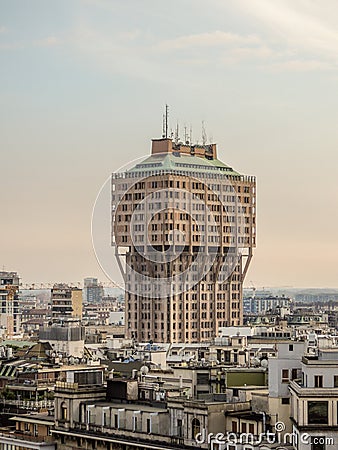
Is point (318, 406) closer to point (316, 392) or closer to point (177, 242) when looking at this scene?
point (316, 392)

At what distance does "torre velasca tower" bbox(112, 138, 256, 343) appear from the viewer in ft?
421

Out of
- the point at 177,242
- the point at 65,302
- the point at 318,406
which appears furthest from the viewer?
the point at 65,302

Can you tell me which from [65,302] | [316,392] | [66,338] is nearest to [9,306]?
[65,302]

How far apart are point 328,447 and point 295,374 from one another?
14.6 ft

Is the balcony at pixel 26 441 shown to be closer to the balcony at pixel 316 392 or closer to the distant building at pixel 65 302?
the balcony at pixel 316 392

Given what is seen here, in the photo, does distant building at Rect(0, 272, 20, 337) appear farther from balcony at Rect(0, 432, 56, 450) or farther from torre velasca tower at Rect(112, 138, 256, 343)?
balcony at Rect(0, 432, 56, 450)

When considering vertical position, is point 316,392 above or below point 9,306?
below

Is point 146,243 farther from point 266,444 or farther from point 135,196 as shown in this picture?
point 266,444

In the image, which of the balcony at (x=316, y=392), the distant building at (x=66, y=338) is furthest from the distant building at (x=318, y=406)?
the distant building at (x=66, y=338)

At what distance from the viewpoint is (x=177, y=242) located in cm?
12925

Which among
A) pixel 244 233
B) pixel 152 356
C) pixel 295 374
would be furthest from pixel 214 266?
pixel 295 374

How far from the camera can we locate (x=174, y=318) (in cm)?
12850

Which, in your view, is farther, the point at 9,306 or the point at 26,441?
the point at 9,306

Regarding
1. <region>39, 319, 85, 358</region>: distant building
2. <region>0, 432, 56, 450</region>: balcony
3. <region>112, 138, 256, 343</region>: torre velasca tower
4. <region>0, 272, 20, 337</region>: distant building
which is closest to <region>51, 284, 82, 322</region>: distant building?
<region>0, 272, 20, 337</region>: distant building
